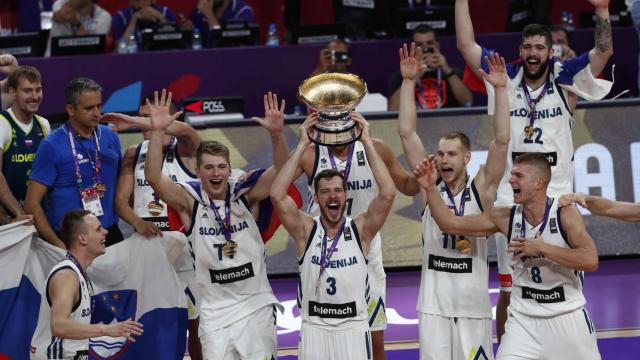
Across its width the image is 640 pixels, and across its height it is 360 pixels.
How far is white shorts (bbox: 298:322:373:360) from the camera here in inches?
340

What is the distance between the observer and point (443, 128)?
12.8 m

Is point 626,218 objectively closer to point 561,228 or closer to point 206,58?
point 561,228

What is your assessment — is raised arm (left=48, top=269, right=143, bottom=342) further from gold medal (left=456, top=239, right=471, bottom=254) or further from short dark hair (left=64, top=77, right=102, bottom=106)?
gold medal (left=456, top=239, right=471, bottom=254)

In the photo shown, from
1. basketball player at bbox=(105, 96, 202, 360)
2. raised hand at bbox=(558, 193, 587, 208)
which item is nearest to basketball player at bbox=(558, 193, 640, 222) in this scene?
raised hand at bbox=(558, 193, 587, 208)

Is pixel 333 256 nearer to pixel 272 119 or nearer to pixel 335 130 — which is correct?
pixel 335 130

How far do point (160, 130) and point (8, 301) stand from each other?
2.13 meters

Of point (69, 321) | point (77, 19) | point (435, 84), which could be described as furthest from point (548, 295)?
point (77, 19)

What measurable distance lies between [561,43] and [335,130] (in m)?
5.93

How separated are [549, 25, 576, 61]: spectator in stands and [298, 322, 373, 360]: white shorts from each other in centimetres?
590

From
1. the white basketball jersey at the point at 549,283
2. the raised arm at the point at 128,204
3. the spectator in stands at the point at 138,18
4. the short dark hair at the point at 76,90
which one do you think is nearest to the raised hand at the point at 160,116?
the short dark hair at the point at 76,90

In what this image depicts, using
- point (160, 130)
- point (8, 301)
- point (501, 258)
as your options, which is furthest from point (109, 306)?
point (501, 258)

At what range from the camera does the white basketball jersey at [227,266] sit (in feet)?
29.8

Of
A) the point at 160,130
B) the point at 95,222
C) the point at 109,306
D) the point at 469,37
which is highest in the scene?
the point at 469,37

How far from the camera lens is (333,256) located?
8.81 m
